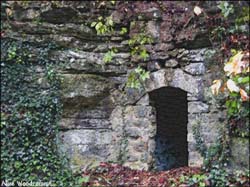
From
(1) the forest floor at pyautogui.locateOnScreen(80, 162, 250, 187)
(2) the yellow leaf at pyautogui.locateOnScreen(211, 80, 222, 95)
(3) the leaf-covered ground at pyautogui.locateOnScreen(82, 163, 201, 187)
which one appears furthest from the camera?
(3) the leaf-covered ground at pyautogui.locateOnScreen(82, 163, 201, 187)

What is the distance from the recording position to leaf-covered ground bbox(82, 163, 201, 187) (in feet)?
16.7

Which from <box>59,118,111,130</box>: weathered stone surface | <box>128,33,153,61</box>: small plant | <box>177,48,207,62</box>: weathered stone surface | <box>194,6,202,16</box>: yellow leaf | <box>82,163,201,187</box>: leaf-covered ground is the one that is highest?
<box>194,6,202,16</box>: yellow leaf

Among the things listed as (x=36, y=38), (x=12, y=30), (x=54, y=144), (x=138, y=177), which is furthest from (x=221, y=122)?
(x=12, y=30)

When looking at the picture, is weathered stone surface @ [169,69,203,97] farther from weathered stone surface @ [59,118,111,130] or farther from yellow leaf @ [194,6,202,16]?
weathered stone surface @ [59,118,111,130]

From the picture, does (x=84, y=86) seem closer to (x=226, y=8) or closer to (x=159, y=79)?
(x=159, y=79)

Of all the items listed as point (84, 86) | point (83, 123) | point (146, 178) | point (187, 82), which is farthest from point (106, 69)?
point (146, 178)

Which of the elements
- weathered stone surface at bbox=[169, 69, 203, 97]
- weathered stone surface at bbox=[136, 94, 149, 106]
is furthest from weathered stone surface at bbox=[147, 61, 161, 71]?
weathered stone surface at bbox=[136, 94, 149, 106]

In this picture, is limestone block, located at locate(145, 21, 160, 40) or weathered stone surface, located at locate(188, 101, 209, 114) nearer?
weathered stone surface, located at locate(188, 101, 209, 114)

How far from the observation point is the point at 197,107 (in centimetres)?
534

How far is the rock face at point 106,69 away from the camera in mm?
5527

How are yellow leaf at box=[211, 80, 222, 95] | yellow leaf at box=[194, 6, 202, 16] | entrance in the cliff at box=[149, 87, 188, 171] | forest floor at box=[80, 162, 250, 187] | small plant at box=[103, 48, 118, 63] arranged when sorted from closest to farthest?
yellow leaf at box=[211, 80, 222, 95], forest floor at box=[80, 162, 250, 187], yellow leaf at box=[194, 6, 202, 16], small plant at box=[103, 48, 118, 63], entrance in the cliff at box=[149, 87, 188, 171]

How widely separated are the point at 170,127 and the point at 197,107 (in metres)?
1.19

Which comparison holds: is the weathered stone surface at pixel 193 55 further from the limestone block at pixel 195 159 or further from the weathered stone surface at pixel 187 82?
the limestone block at pixel 195 159

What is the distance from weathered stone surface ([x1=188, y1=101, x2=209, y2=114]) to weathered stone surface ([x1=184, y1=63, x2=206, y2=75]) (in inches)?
16.4
